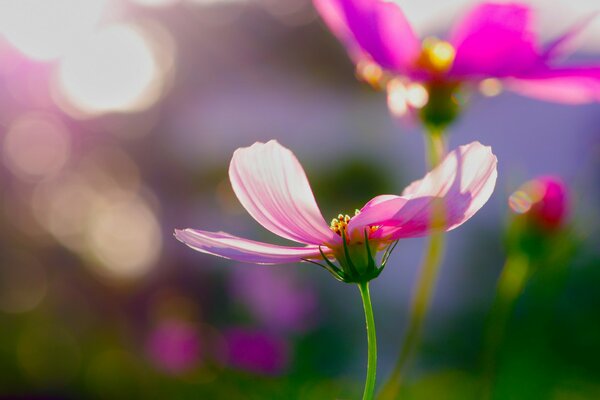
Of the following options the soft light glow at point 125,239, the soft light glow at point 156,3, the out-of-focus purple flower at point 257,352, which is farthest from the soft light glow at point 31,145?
the out-of-focus purple flower at point 257,352

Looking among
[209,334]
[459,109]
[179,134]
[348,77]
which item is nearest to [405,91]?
[459,109]

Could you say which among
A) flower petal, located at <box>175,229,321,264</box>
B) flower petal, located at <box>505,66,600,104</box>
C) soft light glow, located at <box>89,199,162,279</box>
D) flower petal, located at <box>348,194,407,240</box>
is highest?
soft light glow, located at <box>89,199,162,279</box>

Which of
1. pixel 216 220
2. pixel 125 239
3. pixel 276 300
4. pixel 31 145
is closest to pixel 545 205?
pixel 276 300

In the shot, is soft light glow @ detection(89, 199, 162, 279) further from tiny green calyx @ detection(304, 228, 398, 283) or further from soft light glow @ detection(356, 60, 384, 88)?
tiny green calyx @ detection(304, 228, 398, 283)

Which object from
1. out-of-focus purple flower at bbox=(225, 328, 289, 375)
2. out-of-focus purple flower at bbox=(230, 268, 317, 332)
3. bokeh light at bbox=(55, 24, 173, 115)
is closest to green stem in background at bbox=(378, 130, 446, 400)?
out-of-focus purple flower at bbox=(225, 328, 289, 375)

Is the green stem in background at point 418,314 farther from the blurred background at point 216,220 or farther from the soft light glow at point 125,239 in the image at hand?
the soft light glow at point 125,239

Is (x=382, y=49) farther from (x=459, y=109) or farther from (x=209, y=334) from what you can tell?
(x=209, y=334)

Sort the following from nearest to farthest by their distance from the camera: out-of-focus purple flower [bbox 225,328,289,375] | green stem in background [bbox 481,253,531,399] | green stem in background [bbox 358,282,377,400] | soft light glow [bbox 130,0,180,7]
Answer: green stem in background [bbox 358,282,377,400], green stem in background [bbox 481,253,531,399], out-of-focus purple flower [bbox 225,328,289,375], soft light glow [bbox 130,0,180,7]
